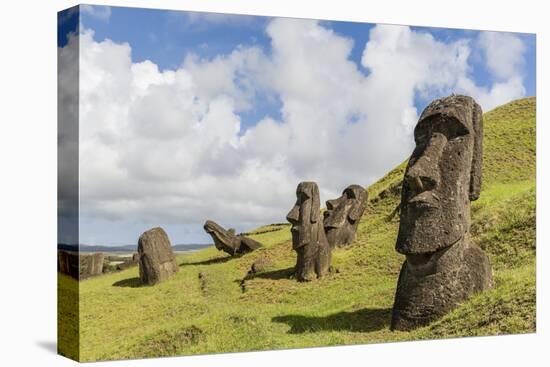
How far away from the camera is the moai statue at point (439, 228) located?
16.2 m

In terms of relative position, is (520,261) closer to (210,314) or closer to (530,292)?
(530,292)

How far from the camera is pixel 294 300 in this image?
69.2 ft

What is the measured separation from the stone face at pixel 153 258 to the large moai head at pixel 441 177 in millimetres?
11075

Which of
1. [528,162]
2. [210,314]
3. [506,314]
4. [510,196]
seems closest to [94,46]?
[210,314]

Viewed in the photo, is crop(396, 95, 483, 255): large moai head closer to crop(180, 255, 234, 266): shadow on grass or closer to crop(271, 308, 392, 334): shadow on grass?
crop(271, 308, 392, 334): shadow on grass

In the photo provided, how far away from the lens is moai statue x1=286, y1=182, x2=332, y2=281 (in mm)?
23344

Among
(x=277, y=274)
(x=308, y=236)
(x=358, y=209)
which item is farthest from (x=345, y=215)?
(x=308, y=236)

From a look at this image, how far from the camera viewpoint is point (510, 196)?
86.7 feet

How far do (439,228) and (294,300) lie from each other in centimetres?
615

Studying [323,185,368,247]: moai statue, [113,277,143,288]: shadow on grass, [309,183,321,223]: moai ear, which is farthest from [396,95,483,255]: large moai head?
[323,185,368,247]: moai statue

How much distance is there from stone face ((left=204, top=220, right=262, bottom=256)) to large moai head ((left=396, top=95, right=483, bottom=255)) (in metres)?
14.7

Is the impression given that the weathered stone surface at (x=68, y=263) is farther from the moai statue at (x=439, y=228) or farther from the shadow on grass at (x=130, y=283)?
the shadow on grass at (x=130, y=283)

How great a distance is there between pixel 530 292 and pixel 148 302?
32.1ft

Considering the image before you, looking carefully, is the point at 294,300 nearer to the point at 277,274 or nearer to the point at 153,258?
the point at 277,274
